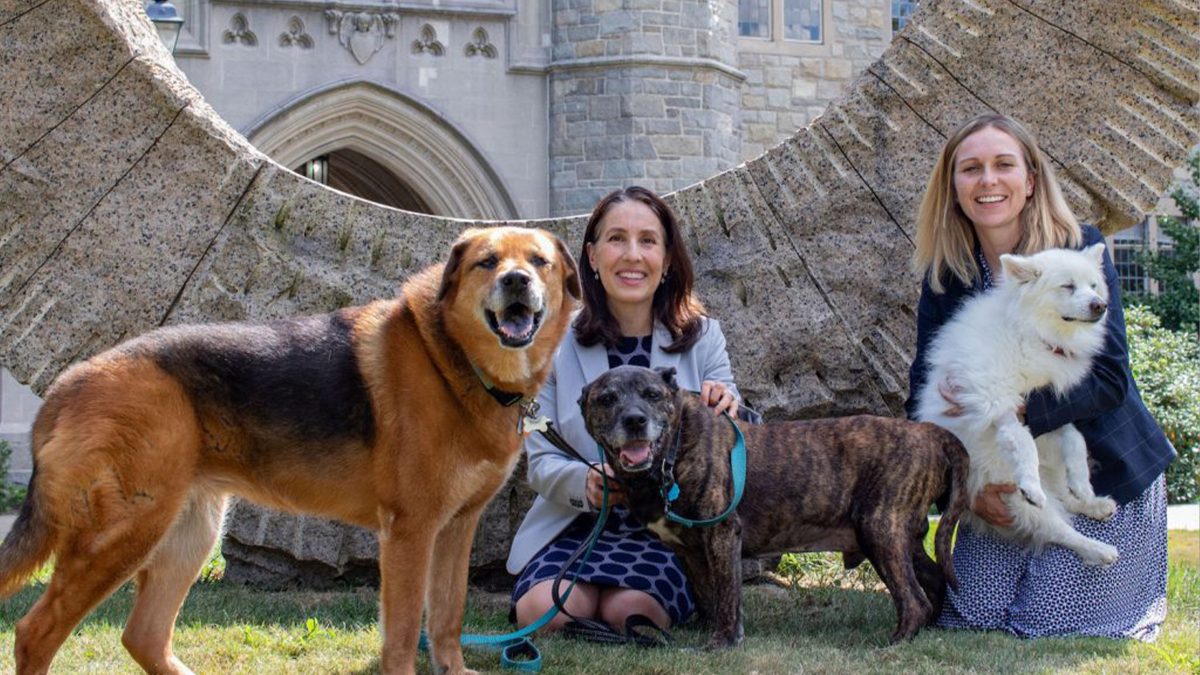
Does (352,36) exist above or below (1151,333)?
above

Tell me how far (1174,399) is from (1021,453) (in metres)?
9.09

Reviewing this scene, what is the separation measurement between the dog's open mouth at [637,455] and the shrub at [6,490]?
1098 cm

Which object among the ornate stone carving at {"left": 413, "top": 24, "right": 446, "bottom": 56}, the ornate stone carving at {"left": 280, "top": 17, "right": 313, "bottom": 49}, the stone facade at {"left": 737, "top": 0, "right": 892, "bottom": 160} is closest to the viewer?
the ornate stone carving at {"left": 280, "top": 17, "right": 313, "bottom": 49}

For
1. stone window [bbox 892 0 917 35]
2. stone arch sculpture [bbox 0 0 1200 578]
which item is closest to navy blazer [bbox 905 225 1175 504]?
stone arch sculpture [bbox 0 0 1200 578]

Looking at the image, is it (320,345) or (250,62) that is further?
(250,62)

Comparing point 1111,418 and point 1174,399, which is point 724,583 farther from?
point 1174,399

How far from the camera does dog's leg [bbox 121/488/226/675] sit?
4.56 metres

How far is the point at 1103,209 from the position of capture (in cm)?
655

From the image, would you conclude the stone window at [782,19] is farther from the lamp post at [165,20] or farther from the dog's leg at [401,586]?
the dog's leg at [401,586]

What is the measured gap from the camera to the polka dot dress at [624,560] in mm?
5461

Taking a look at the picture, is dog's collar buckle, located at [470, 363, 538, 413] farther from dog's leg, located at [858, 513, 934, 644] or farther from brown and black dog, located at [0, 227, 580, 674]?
dog's leg, located at [858, 513, 934, 644]

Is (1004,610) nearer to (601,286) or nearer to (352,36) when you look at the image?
(601,286)

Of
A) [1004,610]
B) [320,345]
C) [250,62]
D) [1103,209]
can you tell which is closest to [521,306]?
[320,345]

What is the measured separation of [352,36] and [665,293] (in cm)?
1366
